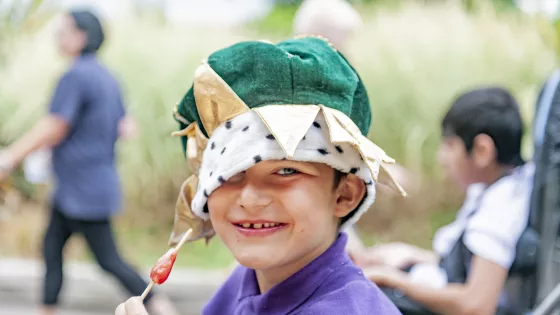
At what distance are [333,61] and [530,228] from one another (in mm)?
1196

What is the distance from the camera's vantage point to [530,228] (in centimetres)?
266

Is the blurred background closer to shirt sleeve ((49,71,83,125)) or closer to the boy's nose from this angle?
shirt sleeve ((49,71,83,125))

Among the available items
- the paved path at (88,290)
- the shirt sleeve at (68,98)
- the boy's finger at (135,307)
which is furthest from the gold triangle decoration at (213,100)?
the paved path at (88,290)

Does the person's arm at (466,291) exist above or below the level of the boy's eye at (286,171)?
below

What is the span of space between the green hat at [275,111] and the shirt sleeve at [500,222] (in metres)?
1.01

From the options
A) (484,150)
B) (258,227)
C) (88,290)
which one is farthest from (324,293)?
(88,290)

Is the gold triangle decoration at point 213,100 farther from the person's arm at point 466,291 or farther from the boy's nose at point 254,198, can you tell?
the person's arm at point 466,291

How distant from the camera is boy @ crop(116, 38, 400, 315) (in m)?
1.65

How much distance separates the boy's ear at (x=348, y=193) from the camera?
179 cm

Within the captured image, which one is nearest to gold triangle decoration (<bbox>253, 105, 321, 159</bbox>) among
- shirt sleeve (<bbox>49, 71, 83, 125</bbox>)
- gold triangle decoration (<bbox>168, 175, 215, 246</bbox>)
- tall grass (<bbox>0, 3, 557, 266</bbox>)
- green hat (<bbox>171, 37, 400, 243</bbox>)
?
green hat (<bbox>171, 37, 400, 243</bbox>)

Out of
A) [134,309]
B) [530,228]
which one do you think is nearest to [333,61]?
[134,309]

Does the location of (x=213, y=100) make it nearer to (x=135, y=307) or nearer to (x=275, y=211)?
(x=275, y=211)

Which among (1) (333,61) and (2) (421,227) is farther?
(2) (421,227)

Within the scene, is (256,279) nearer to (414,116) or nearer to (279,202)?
(279,202)
